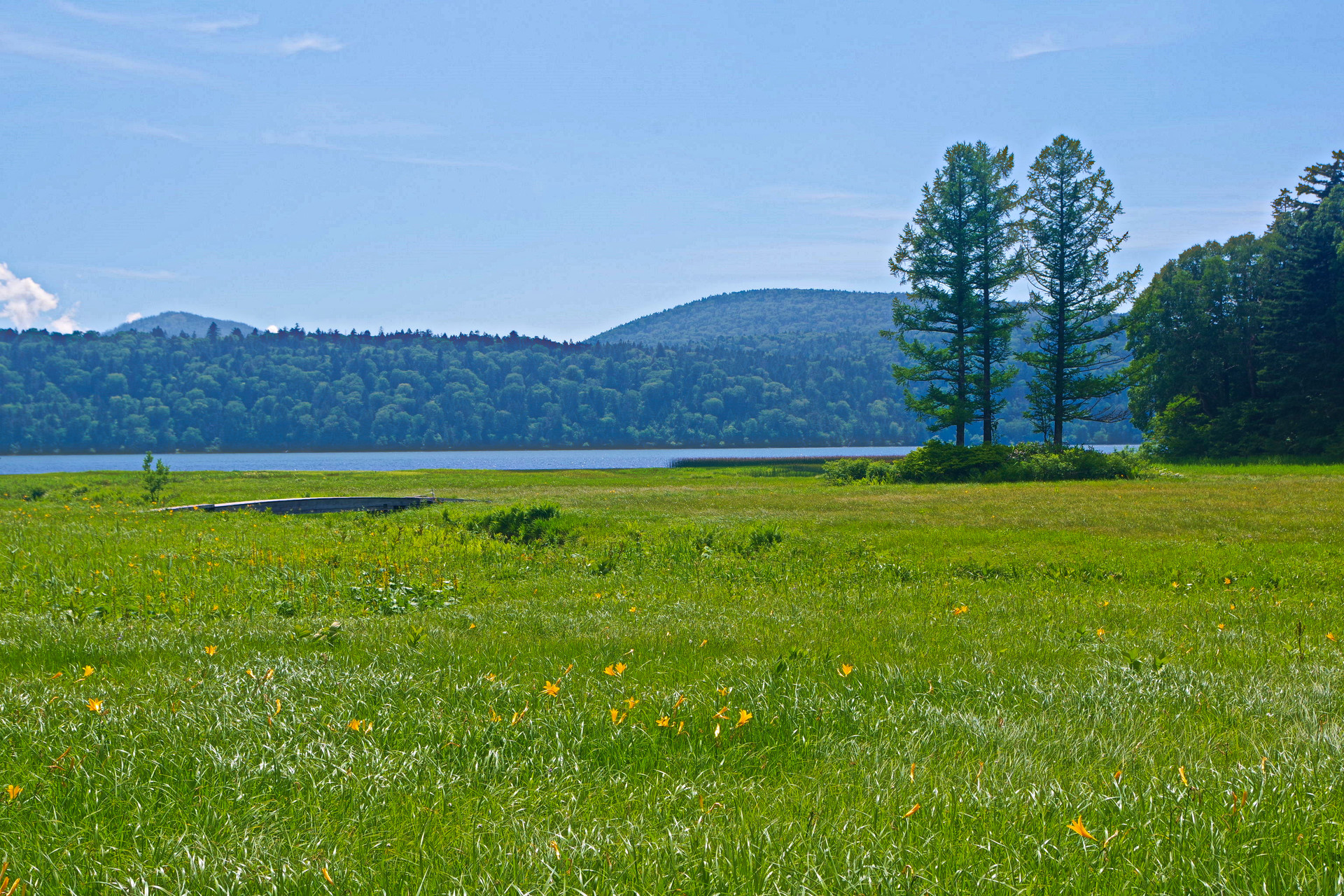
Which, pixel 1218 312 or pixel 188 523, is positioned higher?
pixel 1218 312

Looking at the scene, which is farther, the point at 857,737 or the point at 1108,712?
the point at 1108,712

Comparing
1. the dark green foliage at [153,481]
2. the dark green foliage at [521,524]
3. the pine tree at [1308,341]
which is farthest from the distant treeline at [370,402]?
the dark green foliage at [521,524]

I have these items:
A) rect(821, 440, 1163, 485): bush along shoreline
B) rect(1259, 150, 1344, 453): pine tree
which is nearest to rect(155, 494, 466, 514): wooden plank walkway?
rect(821, 440, 1163, 485): bush along shoreline

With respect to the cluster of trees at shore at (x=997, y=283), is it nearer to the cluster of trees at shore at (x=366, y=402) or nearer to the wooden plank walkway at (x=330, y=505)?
the wooden plank walkway at (x=330, y=505)

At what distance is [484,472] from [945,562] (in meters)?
46.8

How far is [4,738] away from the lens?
13.4ft

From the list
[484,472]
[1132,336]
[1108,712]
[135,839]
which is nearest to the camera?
[135,839]

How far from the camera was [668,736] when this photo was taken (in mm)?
4223

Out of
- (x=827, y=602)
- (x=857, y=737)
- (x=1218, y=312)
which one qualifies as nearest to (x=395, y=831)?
(x=857, y=737)

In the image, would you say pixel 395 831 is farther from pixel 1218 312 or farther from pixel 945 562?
pixel 1218 312

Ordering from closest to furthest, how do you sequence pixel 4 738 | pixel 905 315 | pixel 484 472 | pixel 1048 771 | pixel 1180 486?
pixel 1048 771, pixel 4 738, pixel 1180 486, pixel 905 315, pixel 484 472

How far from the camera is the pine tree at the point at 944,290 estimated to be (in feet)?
135

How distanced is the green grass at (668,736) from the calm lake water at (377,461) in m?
61.1

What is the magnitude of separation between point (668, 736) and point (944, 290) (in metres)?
41.6
